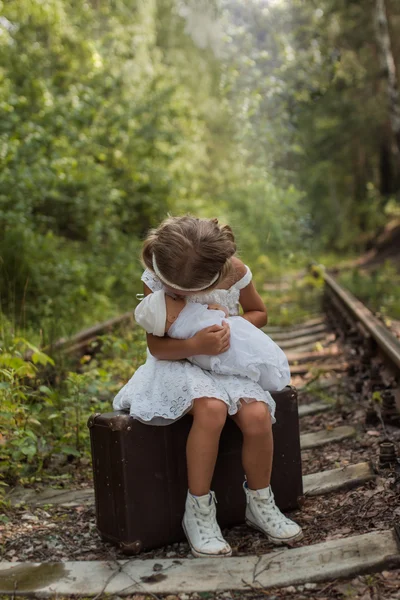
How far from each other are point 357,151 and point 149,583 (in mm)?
18794

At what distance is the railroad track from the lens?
2.38 meters

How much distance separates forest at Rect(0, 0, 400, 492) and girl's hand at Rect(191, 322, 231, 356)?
65 centimetres

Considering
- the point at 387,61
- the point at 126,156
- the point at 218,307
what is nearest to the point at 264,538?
the point at 218,307

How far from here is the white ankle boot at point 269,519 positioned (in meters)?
2.76

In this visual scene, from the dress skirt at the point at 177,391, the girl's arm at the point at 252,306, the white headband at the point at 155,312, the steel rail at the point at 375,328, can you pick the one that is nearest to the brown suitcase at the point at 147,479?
the dress skirt at the point at 177,391

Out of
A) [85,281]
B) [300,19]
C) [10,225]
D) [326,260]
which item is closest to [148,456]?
[10,225]

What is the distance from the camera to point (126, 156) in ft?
43.2

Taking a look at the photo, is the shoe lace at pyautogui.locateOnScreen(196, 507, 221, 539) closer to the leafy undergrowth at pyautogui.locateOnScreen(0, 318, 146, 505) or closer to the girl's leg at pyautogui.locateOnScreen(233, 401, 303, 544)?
the girl's leg at pyautogui.locateOnScreen(233, 401, 303, 544)

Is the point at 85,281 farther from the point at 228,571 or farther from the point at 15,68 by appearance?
the point at 228,571

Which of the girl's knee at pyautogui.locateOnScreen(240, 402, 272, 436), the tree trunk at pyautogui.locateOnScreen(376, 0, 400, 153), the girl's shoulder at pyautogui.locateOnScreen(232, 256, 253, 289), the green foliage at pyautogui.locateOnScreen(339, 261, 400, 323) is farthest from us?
the tree trunk at pyautogui.locateOnScreen(376, 0, 400, 153)

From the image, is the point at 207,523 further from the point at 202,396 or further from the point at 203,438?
the point at 202,396

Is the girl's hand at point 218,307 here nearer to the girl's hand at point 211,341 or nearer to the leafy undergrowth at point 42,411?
the girl's hand at point 211,341

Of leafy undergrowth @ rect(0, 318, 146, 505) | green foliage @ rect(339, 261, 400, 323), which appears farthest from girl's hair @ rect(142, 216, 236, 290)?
green foliage @ rect(339, 261, 400, 323)

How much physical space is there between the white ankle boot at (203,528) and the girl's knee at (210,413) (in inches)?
11.2
